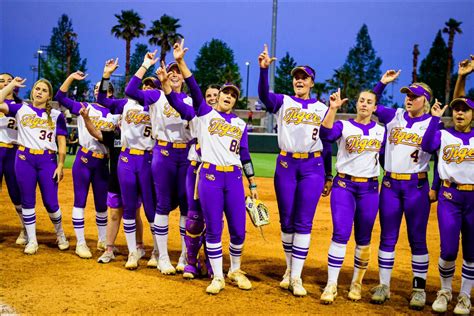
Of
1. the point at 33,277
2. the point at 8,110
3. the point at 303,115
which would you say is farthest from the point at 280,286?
the point at 8,110

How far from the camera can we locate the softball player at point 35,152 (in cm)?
688

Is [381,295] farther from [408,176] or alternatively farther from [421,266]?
[408,176]

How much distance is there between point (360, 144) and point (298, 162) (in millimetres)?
697

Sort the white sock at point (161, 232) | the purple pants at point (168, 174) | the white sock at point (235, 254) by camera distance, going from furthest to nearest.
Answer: the white sock at point (161, 232), the purple pants at point (168, 174), the white sock at point (235, 254)

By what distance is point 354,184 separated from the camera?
18.3 ft

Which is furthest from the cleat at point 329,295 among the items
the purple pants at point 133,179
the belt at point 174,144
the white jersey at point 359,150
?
the purple pants at point 133,179

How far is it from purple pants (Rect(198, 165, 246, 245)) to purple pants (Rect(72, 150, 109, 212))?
6.39ft

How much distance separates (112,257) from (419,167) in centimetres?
397

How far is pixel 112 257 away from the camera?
6.82 metres

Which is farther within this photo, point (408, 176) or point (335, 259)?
point (335, 259)

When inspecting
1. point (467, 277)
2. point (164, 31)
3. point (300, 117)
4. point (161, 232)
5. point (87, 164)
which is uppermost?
point (164, 31)

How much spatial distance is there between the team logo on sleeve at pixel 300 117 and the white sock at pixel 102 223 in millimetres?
3020

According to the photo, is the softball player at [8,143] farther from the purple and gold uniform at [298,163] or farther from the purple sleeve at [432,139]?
the purple sleeve at [432,139]

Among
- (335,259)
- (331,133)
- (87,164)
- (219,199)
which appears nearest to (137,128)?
(87,164)
